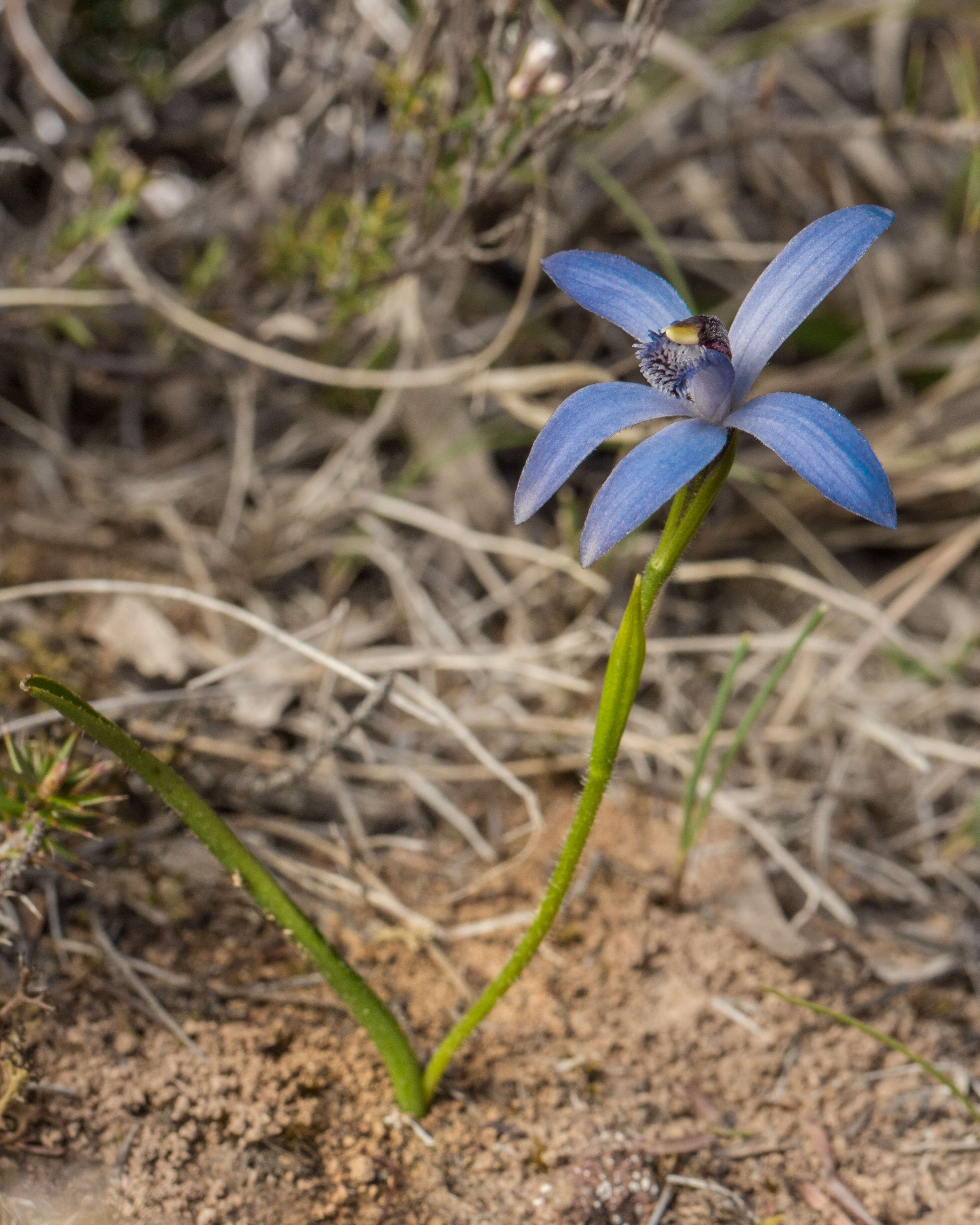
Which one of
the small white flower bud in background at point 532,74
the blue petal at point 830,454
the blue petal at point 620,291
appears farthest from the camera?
the small white flower bud in background at point 532,74

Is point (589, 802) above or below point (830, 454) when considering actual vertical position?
below

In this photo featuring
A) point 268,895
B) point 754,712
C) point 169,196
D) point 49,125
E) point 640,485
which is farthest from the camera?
point 169,196

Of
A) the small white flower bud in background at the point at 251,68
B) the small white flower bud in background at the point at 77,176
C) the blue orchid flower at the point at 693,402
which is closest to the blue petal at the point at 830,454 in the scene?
the blue orchid flower at the point at 693,402

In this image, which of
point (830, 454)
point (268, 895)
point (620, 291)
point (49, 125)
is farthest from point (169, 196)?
point (830, 454)

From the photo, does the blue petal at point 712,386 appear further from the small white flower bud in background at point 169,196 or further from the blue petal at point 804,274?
the small white flower bud in background at point 169,196

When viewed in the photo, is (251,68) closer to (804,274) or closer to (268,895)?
(804,274)
